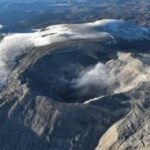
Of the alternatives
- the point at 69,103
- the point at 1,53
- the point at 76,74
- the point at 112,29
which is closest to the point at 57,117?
the point at 69,103

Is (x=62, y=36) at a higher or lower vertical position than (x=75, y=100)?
lower

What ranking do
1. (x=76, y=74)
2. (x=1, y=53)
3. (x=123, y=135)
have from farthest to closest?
(x=1, y=53) → (x=76, y=74) → (x=123, y=135)

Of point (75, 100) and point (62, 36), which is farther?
point (62, 36)

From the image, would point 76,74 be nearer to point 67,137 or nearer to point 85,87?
point 85,87

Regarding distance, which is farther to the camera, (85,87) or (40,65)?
(40,65)

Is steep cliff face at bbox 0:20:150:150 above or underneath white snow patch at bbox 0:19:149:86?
above

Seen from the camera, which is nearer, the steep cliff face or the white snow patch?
the steep cliff face

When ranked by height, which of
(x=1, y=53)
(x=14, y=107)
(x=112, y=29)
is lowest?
(x=112, y=29)

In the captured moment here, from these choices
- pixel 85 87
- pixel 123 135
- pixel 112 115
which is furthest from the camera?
pixel 85 87
